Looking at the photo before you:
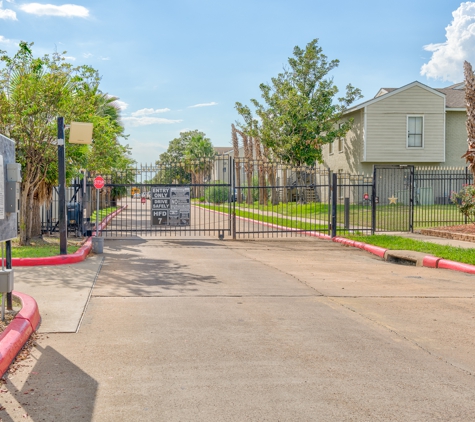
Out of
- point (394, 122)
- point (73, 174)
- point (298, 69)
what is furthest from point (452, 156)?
point (73, 174)

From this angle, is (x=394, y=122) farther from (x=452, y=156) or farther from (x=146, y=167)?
(x=146, y=167)

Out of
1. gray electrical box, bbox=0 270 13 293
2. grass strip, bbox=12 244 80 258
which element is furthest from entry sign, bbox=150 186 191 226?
gray electrical box, bbox=0 270 13 293

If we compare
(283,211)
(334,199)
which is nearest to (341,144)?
(283,211)

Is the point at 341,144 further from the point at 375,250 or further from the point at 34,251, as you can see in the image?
the point at 34,251

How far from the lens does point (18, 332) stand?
6.20m

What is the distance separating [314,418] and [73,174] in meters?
13.2

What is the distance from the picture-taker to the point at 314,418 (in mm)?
4266

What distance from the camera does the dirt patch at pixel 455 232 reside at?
17.9 metres

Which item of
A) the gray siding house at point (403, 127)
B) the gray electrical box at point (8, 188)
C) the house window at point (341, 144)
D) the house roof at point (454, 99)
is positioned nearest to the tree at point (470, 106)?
the gray siding house at point (403, 127)

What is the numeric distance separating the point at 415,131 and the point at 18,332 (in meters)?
33.9

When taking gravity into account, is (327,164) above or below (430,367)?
above

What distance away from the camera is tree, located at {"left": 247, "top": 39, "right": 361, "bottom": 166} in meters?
35.4

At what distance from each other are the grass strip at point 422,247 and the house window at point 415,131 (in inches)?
755

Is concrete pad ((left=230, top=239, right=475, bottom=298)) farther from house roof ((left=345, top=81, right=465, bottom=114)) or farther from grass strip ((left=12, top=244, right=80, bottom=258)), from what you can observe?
house roof ((left=345, top=81, right=465, bottom=114))
